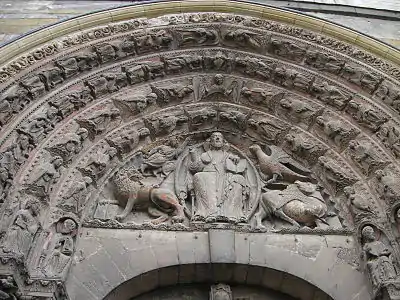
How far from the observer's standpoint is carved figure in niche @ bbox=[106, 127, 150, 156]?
23.8 ft

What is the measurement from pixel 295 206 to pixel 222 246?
1.26 metres

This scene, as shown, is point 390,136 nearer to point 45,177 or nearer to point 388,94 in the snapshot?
point 388,94

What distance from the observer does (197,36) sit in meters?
8.07

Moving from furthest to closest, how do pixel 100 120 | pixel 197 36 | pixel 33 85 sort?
pixel 197 36 → pixel 100 120 → pixel 33 85

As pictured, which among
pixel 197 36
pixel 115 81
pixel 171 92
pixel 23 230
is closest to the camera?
pixel 23 230

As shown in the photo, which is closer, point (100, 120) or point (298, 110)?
point (100, 120)

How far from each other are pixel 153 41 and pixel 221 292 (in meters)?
3.89

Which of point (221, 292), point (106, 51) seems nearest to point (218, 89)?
point (106, 51)

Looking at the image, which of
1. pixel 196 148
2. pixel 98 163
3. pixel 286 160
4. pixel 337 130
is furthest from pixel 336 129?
pixel 98 163

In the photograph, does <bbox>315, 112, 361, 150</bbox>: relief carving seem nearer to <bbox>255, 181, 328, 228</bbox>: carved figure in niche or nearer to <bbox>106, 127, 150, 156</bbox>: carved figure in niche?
<bbox>255, 181, 328, 228</bbox>: carved figure in niche

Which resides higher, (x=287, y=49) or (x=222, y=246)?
(x=287, y=49)

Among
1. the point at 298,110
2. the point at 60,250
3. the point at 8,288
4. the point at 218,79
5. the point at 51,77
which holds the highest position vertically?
the point at 218,79

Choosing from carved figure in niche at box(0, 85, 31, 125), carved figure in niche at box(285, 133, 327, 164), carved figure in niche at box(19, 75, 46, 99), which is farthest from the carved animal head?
carved figure in niche at box(0, 85, 31, 125)

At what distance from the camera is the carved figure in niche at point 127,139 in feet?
23.8
